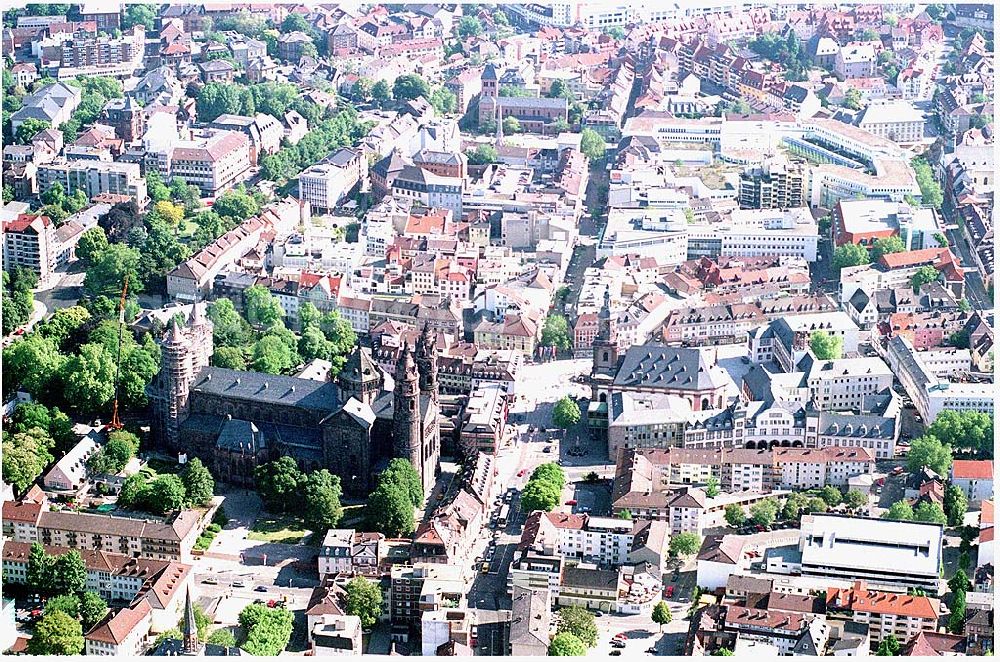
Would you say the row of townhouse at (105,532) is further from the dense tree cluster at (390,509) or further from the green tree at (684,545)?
the green tree at (684,545)

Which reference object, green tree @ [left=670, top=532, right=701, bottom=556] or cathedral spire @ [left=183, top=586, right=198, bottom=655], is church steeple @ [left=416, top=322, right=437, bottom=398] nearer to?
green tree @ [left=670, top=532, right=701, bottom=556]

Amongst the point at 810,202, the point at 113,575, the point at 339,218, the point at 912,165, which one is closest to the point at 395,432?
the point at 113,575

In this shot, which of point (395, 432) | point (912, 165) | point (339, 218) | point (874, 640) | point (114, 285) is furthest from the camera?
point (912, 165)

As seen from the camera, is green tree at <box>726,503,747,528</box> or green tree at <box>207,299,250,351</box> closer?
green tree at <box>726,503,747,528</box>

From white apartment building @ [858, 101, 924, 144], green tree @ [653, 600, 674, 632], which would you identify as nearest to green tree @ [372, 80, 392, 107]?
white apartment building @ [858, 101, 924, 144]

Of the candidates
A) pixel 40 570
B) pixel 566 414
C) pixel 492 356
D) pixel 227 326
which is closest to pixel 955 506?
pixel 566 414

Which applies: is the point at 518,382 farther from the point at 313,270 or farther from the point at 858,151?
the point at 858,151

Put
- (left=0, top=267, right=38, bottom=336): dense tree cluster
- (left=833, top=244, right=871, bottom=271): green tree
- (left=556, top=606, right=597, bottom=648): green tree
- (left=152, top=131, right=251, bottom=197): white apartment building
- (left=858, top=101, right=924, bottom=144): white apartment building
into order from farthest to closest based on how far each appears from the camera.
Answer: (left=858, top=101, right=924, bottom=144): white apartment building, (left=152, top=131, right=251, bottom=197): white apartment building, (left=833, top=244, right=871, bottom=271): green tree, (left=0, top=267, right=38, bottom=336): dense tree cluster, (left=556, top=606, right=597, bottom=648): green tree

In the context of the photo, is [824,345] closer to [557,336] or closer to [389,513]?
[557,336]
